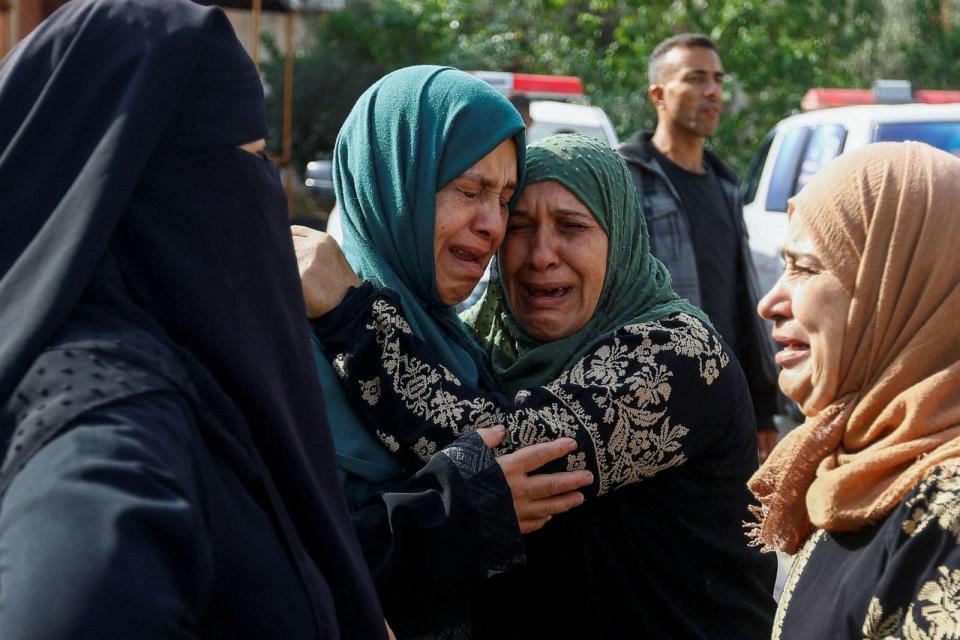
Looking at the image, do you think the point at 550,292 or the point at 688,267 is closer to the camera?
the point at 550,292

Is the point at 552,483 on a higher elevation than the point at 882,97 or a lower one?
higher

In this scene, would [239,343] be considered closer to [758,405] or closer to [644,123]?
[758,405]

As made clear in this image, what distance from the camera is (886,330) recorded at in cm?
197

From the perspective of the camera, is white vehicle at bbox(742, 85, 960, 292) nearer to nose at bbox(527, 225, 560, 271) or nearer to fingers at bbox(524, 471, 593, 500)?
nose at bbox(527, 225, 560, 271)

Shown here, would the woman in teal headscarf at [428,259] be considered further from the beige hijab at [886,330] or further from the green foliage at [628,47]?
the green foliage at [628,47]

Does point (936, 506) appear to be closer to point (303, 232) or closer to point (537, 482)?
point (537, 482)

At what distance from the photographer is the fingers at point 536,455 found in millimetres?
2207

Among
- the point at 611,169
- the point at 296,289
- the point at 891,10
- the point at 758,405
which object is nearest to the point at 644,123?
the point at 891,10

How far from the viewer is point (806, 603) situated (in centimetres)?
204

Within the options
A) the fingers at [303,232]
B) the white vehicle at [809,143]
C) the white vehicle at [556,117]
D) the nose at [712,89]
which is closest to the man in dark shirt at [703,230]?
the nose at [712,89]

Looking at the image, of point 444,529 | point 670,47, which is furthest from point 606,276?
point 670,47

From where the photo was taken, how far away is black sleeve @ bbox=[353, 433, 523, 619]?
2137 millimetres

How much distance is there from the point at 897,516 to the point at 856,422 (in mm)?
229

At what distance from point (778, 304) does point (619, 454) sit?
416 mm
